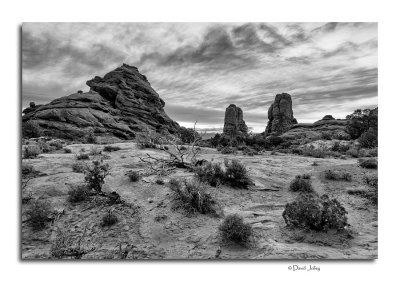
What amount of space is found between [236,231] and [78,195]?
4263 mm

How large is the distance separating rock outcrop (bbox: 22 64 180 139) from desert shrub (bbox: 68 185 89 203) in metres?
23.1

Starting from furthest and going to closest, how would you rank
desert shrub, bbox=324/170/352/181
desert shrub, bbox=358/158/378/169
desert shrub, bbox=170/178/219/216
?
desert shrub, bbox=358/158/378/169, desert shrub, bbox=324/170/352/181, desert shrub, bbox=170/178/219/216

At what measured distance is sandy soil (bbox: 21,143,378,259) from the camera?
523 cm

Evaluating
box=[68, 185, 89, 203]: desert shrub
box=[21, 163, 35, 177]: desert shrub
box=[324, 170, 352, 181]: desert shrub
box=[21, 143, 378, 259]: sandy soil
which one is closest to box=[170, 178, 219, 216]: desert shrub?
box=[21, 143, 378, 259]: sandy soil

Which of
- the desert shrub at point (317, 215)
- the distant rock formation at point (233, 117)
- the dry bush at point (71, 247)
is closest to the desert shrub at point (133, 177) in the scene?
the dry bush at point (71, 247)

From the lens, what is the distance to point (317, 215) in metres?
5.34

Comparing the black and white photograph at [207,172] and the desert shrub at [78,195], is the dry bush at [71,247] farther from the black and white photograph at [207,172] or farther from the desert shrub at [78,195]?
the desert shrub at [78,195]

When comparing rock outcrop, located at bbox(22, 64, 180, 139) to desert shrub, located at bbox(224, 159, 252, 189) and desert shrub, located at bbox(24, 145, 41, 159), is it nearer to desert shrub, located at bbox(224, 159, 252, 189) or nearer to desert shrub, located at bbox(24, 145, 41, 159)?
desert shrub, located at bbox(24, 145, 41, 159)

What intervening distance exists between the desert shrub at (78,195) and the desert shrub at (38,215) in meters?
0.64

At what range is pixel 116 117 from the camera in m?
47.4

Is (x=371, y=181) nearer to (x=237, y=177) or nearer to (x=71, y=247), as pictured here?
(x=237, y=177)

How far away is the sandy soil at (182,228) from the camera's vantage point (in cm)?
523

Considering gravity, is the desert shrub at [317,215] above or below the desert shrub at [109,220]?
above

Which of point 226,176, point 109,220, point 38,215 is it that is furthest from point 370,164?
point 38,215
